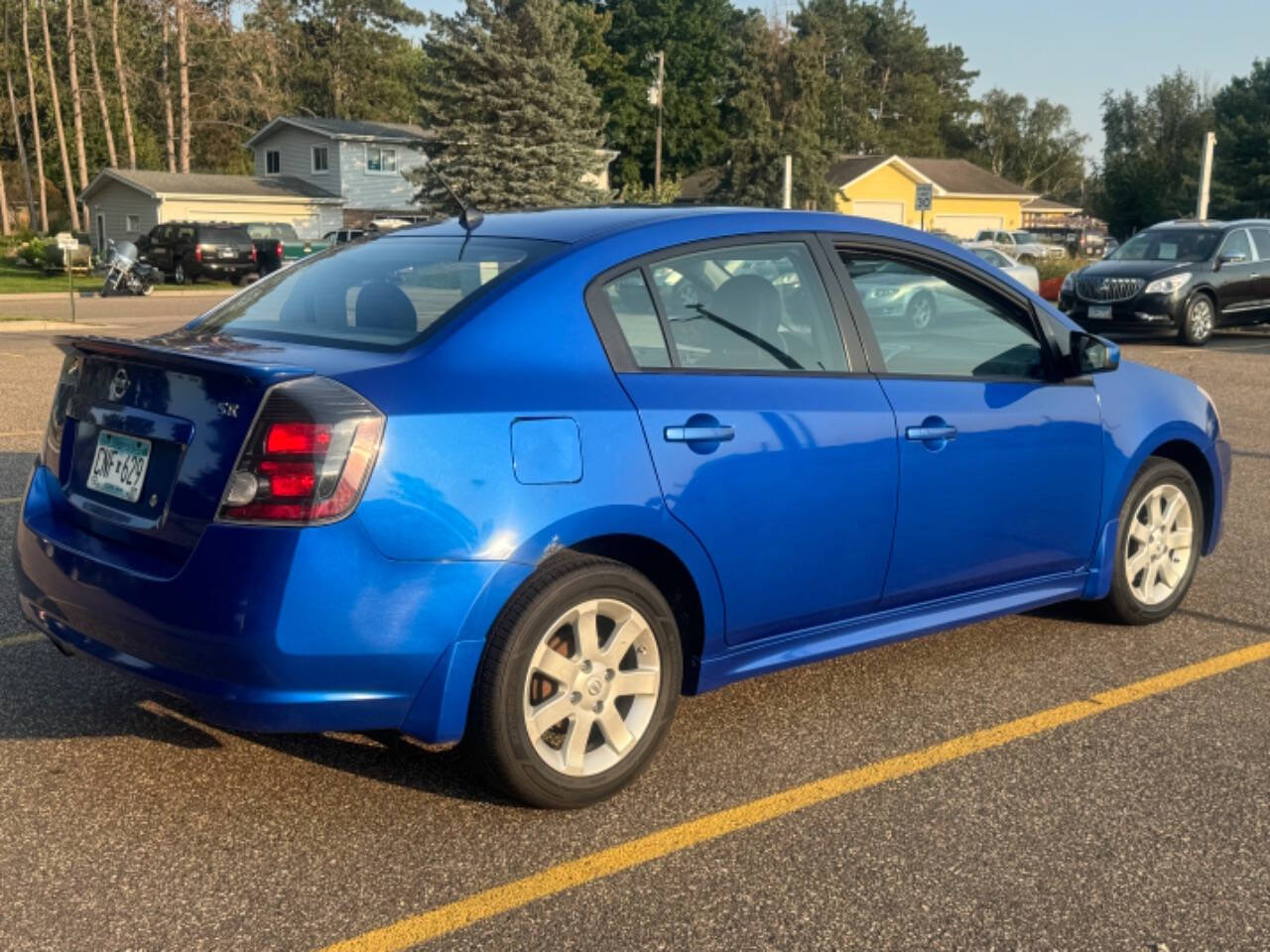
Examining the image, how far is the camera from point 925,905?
326 cm

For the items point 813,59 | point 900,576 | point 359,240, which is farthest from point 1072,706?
point 813,59

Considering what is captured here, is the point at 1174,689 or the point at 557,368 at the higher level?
the point at 557,368

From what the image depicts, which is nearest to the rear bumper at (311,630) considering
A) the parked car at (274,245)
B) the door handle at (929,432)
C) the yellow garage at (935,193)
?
the door handle at (929,432)

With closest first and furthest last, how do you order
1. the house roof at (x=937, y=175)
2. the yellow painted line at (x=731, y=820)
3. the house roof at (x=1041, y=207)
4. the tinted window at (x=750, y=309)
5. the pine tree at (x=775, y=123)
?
the yellow painted line at (x=731, y=820) < the tinted window at (x=750, y=309) < the pine tree at (x=775, y=123) < the house roof at (x=937, y=175) < the house roof at (x=1041, y=207)

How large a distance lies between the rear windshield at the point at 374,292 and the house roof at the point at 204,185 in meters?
48.4

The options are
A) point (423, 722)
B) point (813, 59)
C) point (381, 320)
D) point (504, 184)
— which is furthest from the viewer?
point (813, 59)

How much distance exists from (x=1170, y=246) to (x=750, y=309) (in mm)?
17677

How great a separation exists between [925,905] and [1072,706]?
1625 millimetres

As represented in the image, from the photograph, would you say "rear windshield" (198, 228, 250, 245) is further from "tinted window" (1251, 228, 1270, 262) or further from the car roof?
the car roof

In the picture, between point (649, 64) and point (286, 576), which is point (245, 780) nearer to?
point (286, 576)

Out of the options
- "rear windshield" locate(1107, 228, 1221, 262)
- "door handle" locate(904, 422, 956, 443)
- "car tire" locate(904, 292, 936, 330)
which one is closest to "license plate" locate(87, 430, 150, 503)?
"door handle" locate(904, 422, 956, 443)

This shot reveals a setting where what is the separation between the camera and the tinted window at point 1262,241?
20117 millimetres

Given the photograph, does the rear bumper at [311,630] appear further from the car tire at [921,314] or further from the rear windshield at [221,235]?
the rear windshield at [221,235]

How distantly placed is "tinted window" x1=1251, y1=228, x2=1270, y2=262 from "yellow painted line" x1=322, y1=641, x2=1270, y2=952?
16959mm
